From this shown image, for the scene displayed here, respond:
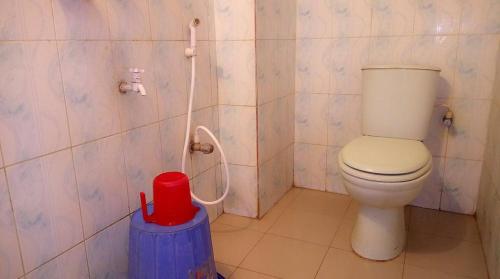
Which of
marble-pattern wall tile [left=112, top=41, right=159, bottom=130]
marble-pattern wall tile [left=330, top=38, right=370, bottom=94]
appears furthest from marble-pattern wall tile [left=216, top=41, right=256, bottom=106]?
marble-pattern wall tile [left=330, top=38, right=370, bottom=94]

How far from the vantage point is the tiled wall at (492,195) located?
1.46 meters

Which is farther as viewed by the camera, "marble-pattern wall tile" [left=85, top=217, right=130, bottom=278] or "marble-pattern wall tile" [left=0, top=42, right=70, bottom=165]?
"marble-pattern wall tile" [left=85, top=217, right=130, bottom=278]

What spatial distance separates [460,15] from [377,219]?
1058mm

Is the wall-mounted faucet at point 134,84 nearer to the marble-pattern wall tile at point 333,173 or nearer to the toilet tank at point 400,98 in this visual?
the toilet tank at point 400,98

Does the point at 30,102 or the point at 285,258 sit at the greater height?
the point at 30,102

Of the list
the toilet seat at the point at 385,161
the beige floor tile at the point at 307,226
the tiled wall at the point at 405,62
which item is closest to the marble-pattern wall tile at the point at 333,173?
the tiled wall at the point at 405,62

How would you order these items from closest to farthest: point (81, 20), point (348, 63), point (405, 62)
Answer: point (81, 20) → point (405, 62) → point (348, 63)

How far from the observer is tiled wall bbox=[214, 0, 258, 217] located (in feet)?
5.77

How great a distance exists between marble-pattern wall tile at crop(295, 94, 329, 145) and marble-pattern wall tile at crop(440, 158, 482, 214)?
683 millimetres

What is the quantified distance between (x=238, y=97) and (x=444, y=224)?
1.20 m

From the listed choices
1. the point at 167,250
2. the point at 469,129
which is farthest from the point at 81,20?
the point at 469,129

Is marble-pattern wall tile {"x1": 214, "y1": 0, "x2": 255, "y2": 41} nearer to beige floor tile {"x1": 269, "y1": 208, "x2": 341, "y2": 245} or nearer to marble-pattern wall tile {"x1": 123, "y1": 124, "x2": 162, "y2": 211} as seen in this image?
marble-pattern wall tile {"x1": 123, "y1": 124, "x2": 162, "y2": 211}

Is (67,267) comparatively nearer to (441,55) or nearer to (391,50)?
(391,50)

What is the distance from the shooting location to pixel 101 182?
4.11ft
